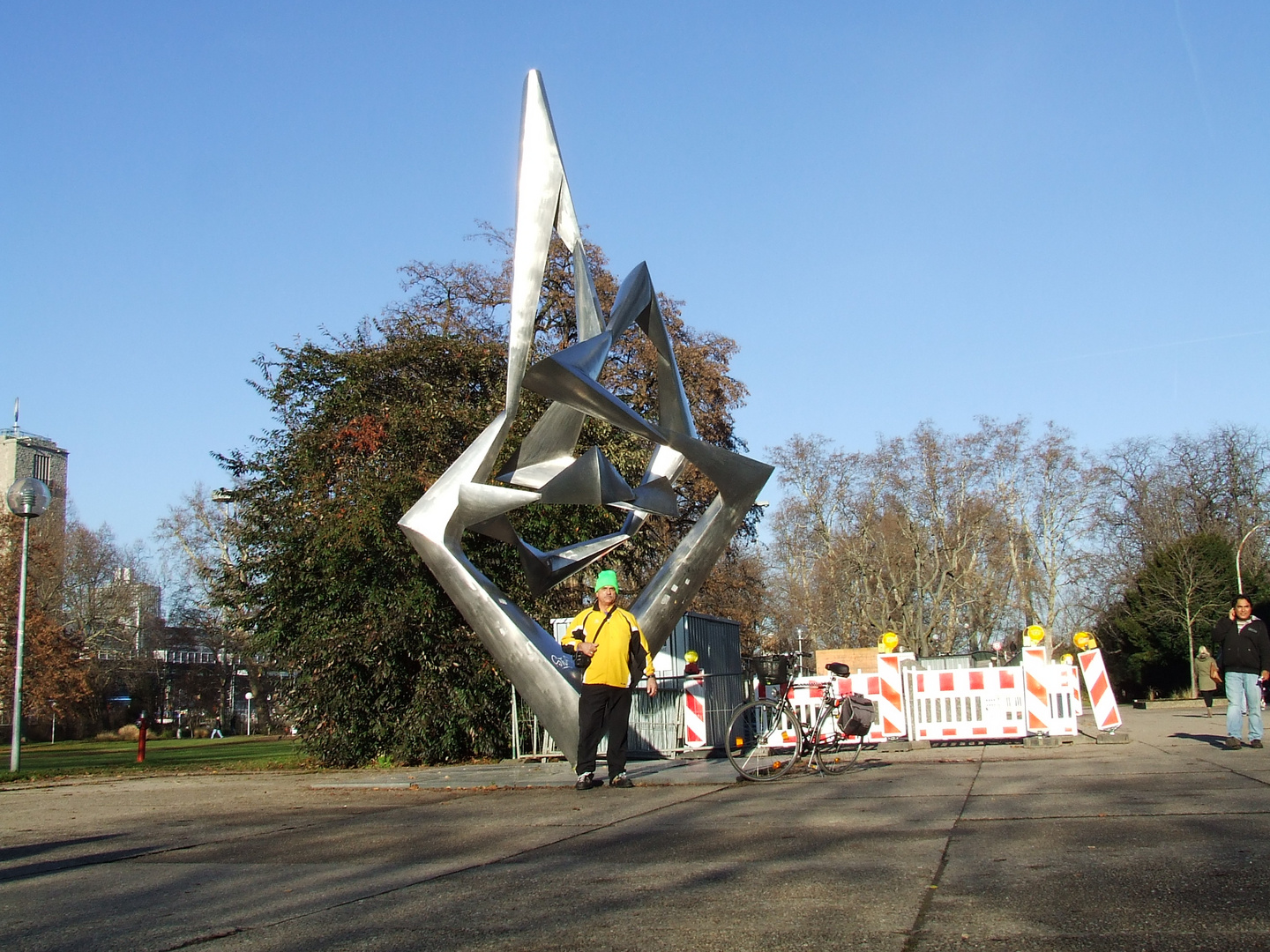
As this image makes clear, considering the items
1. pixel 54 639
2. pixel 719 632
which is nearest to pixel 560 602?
pixel 719 632

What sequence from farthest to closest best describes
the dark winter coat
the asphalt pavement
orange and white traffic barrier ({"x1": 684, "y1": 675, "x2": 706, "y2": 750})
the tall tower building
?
the tall tower building → orange and white traffic barrier ({"x1": 684, "y1": 675, "x2": 706, "y2": 750}) → the dark winter coat → the asphalt pavement

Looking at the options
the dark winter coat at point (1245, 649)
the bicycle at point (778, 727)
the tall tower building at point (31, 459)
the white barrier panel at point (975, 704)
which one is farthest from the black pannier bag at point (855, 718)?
the tall tower building at point (31, 459)

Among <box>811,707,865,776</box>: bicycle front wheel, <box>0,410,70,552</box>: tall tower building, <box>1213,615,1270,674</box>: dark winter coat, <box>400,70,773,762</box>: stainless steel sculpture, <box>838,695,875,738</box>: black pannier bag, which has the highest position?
<box>0,410,70,552</box>: tall tower building

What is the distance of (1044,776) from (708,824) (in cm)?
355

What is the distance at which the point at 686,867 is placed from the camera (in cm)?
524

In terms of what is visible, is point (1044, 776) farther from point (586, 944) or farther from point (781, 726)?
point (586, 944)

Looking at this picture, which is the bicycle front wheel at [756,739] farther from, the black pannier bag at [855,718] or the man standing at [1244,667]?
the man standing at [1244,667]

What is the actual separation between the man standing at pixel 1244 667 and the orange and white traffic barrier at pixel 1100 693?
1681mm

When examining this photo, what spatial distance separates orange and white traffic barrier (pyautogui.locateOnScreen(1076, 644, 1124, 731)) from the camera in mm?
14102

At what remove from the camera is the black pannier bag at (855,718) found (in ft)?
35.8

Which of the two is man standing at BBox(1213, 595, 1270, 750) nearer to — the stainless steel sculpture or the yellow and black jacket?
the stainless steel sculpture

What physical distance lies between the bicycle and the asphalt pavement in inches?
25.2

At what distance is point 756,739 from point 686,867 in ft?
18.1

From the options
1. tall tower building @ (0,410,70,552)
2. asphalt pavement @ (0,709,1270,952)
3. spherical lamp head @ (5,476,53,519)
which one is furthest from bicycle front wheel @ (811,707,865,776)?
tall tower building @ (0,410,70,552)
